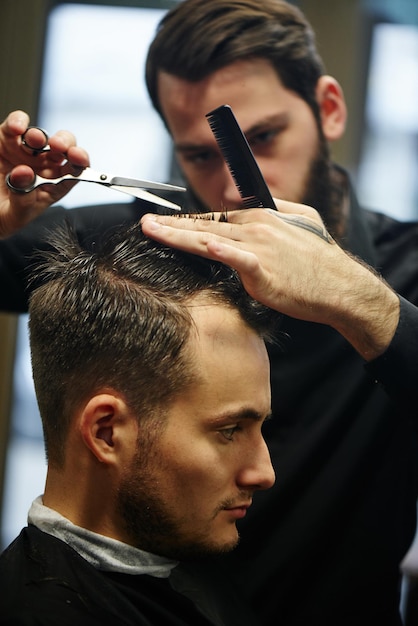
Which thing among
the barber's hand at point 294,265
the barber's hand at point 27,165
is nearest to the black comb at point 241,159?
the barber's hand at point 294,265

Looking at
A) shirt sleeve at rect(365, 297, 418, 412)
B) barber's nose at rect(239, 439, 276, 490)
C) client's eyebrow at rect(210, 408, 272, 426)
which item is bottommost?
barber's nose at rect(239, 439, 276, 490)

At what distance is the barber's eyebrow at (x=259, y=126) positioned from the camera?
185 cm

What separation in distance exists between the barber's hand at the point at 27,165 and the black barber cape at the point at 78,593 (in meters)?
0.60

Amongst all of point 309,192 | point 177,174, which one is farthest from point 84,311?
point 177,174

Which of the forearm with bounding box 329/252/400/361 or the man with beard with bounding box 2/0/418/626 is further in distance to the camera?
Result: the man with beard with bounding box 2/0/418/626

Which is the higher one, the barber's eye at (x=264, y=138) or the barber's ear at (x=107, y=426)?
Result: the barber's eye at (x=264, y=138)

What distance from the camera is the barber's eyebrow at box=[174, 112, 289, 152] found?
1846 millimetres

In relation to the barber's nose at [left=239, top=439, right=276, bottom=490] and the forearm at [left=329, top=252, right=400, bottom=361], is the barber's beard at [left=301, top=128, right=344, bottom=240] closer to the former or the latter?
the forearm at [left=329, top=252, right=400, bottom=361]

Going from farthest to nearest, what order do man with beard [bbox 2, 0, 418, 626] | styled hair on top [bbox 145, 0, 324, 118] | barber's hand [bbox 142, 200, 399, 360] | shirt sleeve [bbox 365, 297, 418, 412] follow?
styled hair on top [bbox 145, 0, 324, 118] → man with beard [bbox 2, 0, 418, 626] → shirt sleeve [bbox 365, 297, 418, 412] → barber's hand [bbox 142, 200, 399, 360]

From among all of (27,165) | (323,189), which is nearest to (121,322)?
(27,165)

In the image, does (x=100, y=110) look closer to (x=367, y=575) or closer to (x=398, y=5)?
(x=398, y=5)

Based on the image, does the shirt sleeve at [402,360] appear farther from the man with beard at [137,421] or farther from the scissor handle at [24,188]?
the scissor handle at [24,188]

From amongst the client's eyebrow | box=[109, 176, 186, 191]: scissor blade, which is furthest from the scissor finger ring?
the client's eyebrow

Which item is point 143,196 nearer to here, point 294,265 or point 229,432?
point 294,265
